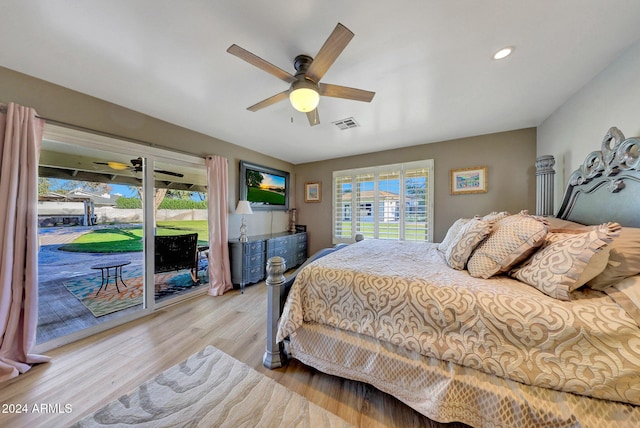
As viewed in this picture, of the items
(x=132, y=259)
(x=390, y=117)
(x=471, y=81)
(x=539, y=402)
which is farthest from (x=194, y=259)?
(x=471, y=81)

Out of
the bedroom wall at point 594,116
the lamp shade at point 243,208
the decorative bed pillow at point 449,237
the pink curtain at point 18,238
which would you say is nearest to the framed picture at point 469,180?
the bedroom wall at point 594,116

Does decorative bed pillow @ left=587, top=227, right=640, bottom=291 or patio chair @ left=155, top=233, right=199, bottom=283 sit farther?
patio chair @ left=155, top=233, right=199, bottom=283

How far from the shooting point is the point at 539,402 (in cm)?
94

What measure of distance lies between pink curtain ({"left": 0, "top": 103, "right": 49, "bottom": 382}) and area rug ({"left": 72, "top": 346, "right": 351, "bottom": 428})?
1.11 metres

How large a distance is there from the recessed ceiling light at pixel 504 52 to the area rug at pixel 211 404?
272 centimetres

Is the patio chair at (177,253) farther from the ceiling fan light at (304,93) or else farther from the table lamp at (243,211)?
the ceiling fan light at (304,93)

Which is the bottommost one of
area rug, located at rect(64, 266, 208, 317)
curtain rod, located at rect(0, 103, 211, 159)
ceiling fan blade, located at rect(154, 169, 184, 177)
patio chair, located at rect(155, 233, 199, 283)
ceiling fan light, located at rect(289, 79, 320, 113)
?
area rug, located at rect(64, 266, 208, 317)

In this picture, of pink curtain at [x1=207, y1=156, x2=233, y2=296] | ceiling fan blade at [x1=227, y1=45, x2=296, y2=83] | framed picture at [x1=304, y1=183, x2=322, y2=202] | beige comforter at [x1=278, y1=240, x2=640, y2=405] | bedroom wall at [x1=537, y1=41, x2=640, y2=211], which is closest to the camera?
beige comforter at [x1=278, y1=240, x2=640, y2=405]

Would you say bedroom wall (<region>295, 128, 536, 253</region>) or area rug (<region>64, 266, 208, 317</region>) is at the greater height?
bedroom wall (<region>295, 128, 536, 253</region>)

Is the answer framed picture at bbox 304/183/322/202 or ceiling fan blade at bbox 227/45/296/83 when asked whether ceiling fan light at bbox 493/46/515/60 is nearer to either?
ceiling fan blade at bbox 227/45/296/83

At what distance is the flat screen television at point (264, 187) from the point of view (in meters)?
3.69

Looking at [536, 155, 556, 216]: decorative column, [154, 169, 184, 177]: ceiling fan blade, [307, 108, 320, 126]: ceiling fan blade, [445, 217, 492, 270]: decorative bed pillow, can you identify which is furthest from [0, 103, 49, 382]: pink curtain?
[536, 155, 556, 216]: decorative column

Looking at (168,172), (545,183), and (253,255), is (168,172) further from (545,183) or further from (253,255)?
(545,183)

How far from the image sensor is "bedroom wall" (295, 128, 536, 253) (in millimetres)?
2918
